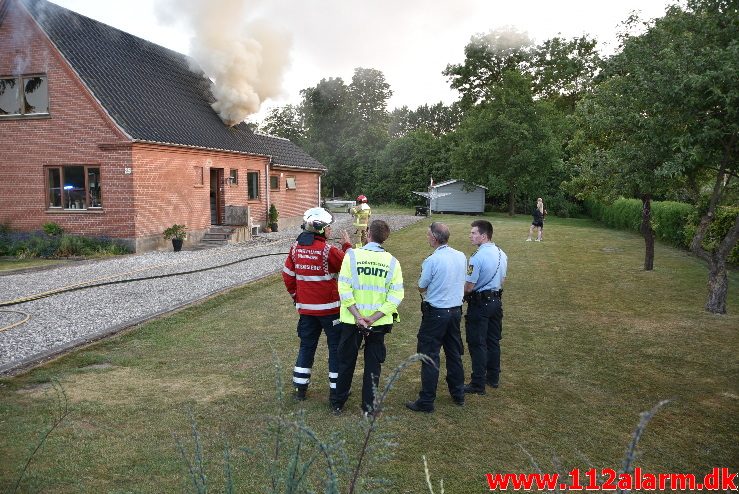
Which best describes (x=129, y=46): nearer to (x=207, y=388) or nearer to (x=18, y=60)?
(x=18, y=60)

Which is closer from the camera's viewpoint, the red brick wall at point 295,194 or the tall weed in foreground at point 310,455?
the tall weed in foreground at point 310,455

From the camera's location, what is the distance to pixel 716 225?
16500 millimetres

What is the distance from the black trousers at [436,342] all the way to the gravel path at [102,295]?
16.4 feet

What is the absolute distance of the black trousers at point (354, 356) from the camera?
17.7 feet

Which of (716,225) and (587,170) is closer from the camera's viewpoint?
(587,170)

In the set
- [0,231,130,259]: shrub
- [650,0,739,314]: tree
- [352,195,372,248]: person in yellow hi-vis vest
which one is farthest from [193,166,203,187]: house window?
[650,0,739,314]: tree

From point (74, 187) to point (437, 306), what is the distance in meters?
16.2

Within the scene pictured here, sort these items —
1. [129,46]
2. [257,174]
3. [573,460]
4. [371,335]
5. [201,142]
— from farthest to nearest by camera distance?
[257,174] → [129,46] → [201,142] → [371,335] → [573,460]

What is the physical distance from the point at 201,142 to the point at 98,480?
17.5 meters

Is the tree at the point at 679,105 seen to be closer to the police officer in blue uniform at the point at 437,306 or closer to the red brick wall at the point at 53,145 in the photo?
the police officer in blue uniform at the point at 437,306

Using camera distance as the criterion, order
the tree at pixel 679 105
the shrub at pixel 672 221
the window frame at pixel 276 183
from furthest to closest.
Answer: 1. the window frame at pixel 276 183
2. the shrub at pixel 672 221
3. the tree at pixel 679 105

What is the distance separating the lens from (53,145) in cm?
1731

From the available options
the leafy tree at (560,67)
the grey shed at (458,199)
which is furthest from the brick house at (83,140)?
the leafy tree at (560,67)

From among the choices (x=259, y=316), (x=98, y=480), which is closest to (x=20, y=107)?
(x=259, y=316)
